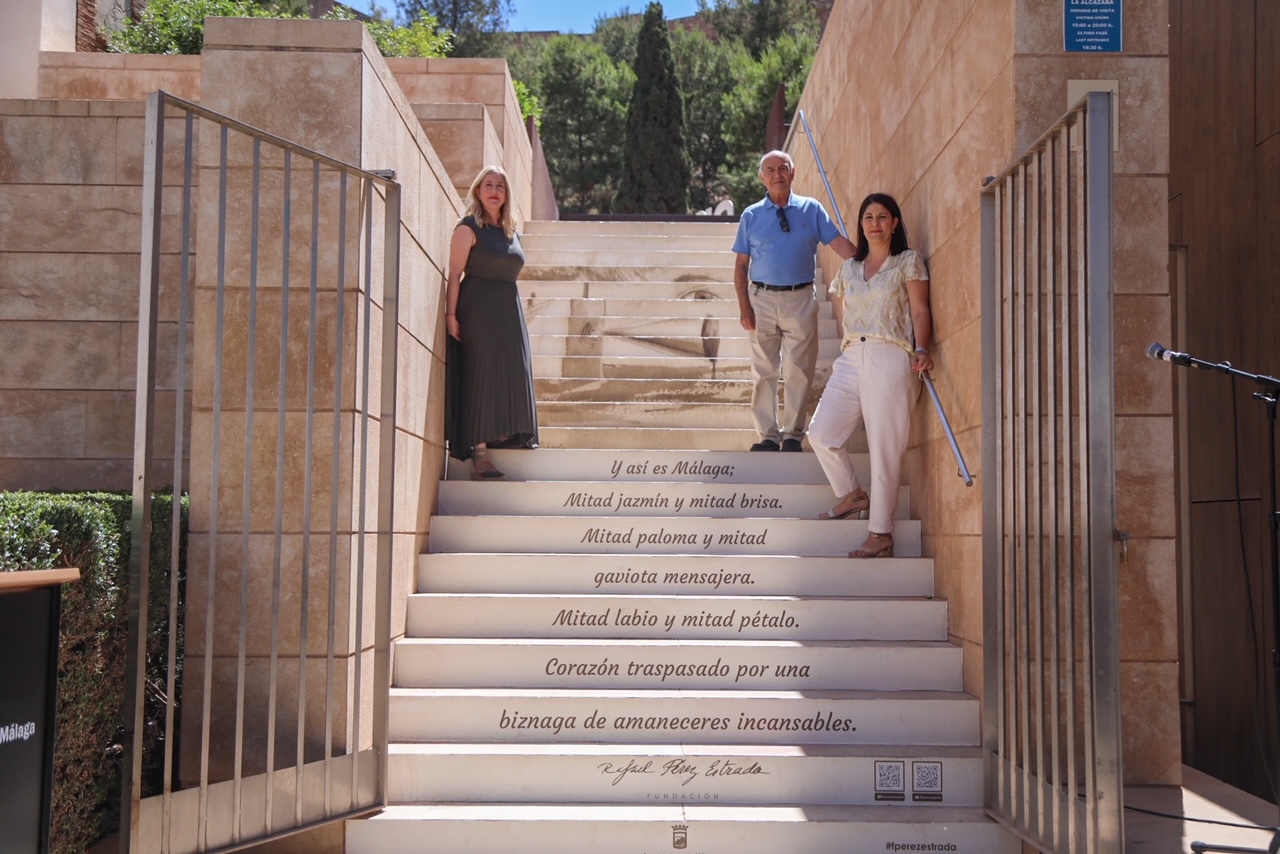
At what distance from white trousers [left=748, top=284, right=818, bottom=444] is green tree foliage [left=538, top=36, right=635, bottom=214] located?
2332cm

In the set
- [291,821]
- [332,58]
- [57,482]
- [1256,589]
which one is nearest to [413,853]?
[291,821]

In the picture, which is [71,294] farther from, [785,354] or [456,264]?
[785,354]

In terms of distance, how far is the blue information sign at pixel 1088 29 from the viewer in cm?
453

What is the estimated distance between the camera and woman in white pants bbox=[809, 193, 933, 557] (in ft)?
17.4

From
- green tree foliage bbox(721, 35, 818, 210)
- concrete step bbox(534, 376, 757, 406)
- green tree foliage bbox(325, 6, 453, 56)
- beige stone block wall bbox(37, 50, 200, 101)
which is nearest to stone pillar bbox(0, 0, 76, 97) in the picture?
beige stone block wall bbox(37, 50, 200, 101)

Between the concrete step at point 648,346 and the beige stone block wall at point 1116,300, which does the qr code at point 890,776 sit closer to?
the beige stone block wall at point 1116,300

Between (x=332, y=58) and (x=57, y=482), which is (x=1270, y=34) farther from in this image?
(x=57, y=482)

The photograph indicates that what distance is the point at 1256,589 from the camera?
6.33m

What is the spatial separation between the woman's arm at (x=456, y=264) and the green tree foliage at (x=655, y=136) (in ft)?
65.0

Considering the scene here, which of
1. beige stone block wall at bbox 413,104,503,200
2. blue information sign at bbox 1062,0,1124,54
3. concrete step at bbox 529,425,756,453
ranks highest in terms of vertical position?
beige stone block wall at bbox 413,104,503,200

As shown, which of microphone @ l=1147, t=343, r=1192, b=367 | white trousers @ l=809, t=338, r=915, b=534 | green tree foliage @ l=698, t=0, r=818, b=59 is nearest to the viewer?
microphone @ l=1147, t=343, r=1192, b=367

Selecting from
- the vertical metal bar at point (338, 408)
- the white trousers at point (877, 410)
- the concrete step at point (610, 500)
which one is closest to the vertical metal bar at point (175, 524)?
the vertical metal bar at point (338, 408)

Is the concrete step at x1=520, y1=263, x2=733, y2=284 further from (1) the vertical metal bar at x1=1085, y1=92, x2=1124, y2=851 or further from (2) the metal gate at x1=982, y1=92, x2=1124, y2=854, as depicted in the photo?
(1) the vertical metal bar at x1=1085, y1=92, x2=1124, y2=851

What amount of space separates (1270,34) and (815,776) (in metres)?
4.54
